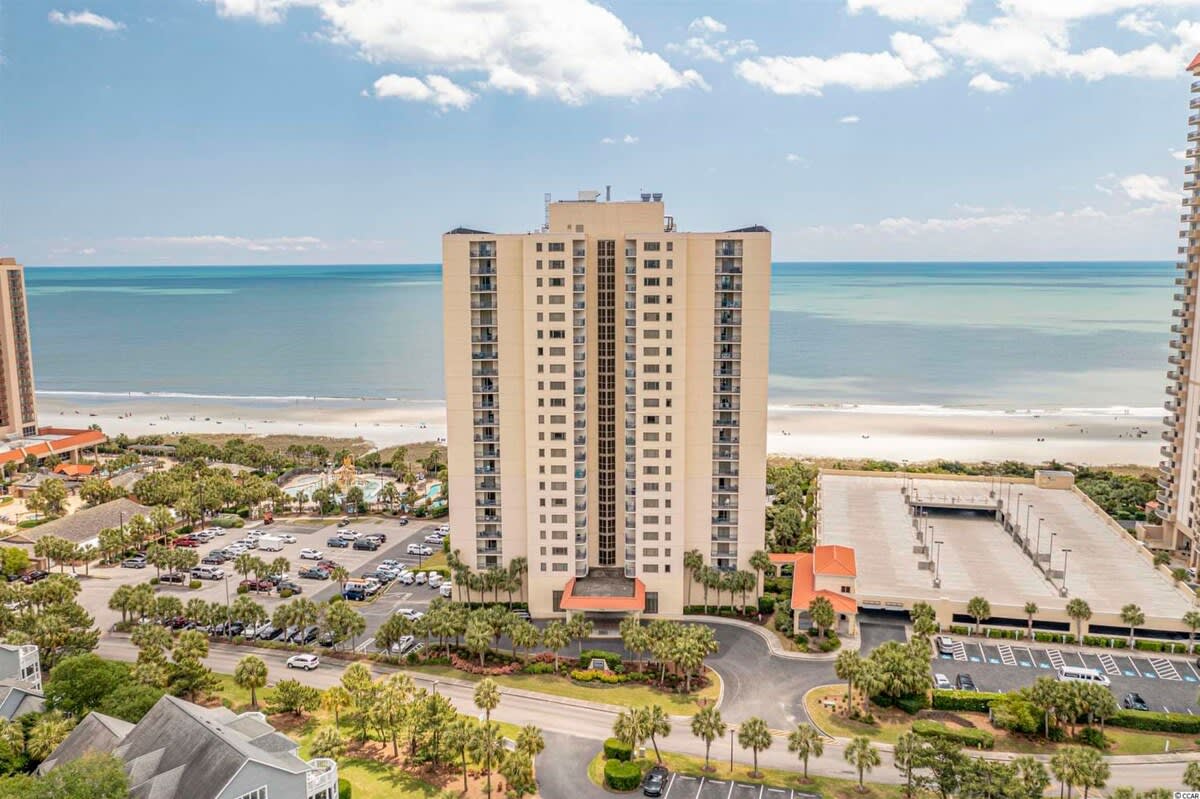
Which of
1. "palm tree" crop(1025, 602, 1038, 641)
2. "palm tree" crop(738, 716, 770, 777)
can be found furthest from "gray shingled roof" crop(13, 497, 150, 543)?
"palm tree" crop(1025, 602, 1038, 641)

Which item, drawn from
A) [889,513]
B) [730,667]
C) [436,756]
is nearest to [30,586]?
[436,756]

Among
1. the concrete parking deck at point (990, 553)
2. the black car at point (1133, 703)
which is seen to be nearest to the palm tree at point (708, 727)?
the concrete parking deck at point (990, 553)

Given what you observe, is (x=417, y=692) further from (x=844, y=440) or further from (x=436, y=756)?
(x=844, y=440)

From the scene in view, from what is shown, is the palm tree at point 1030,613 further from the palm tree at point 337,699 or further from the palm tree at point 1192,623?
the palm tree at point 337,699

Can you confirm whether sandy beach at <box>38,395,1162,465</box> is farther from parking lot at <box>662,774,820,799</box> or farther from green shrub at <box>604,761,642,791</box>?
green shrub at <box>604,761,642,791</box>

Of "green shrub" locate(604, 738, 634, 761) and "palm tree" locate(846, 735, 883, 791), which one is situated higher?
"palm tree" locate(846, 735, 883, 791)

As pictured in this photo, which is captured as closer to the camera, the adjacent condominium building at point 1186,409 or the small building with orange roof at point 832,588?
the small building with orange roof at point 832,588

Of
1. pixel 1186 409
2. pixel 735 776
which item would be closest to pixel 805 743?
pixel 735 776
